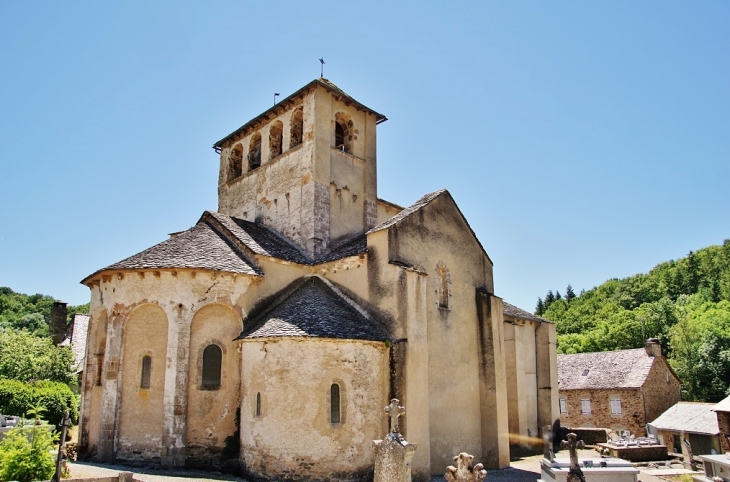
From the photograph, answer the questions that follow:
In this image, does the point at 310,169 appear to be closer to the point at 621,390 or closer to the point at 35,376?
the point at 35,376

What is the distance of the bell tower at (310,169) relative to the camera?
21.6 meters

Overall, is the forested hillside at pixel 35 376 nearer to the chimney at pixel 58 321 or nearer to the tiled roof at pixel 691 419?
the chimney at pixel 58 321

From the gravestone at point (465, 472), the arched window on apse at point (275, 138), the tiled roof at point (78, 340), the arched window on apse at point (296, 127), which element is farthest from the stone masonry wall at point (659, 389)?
the tiled roof at point (78, 340)

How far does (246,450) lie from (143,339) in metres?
4.95

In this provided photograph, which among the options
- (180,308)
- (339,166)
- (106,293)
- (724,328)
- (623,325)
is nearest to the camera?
(180,308)

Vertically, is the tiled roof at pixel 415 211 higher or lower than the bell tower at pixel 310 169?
lower

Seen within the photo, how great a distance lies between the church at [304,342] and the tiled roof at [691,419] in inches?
612

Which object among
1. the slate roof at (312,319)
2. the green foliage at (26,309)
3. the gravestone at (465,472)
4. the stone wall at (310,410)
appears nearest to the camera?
the gravestone at (465,472)

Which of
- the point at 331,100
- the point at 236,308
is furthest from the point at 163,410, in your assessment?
the point at 331,100

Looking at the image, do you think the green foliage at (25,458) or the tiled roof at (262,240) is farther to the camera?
the tiled roof at (262,240)

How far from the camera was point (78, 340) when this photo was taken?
127ft

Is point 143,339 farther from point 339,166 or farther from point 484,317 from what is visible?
point 484,317

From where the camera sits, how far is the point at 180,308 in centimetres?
1692

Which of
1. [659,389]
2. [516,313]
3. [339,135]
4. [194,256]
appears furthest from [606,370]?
[194,256]
